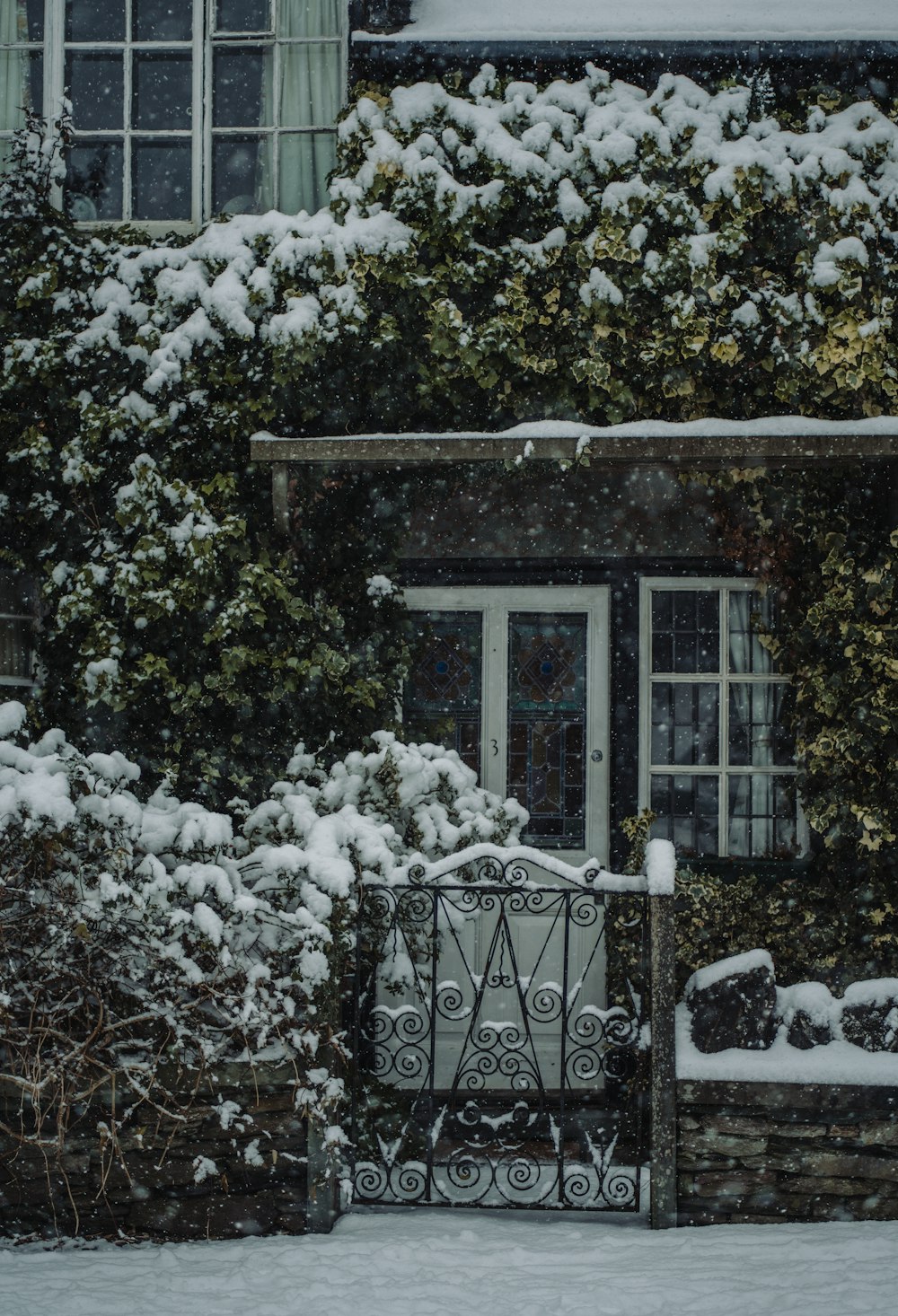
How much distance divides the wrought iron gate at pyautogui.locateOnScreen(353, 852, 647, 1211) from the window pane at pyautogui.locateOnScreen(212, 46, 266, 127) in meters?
4.01

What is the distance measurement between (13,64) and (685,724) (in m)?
4.92

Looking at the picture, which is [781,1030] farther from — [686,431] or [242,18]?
[242,18]

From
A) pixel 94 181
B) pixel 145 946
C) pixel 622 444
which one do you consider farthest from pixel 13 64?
pixel 145 946

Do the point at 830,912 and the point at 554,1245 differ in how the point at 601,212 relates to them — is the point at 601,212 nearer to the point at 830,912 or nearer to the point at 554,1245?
the point at 830,912

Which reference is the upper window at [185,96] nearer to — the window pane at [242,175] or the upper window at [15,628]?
the window pane at [242,175]

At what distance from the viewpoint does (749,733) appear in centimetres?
629

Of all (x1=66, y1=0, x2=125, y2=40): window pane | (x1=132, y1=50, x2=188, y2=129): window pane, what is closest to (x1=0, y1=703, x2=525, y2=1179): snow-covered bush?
(x1=132, y1=50, x2=188, y2=129): window pane

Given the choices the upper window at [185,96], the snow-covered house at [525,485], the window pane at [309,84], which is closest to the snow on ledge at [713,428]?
the snow-covered house at [525,485]

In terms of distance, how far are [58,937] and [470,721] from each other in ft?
8.56

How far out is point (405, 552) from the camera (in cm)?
627

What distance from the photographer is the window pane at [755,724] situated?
6273 mm

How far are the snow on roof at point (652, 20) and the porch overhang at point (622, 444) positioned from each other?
189 cm

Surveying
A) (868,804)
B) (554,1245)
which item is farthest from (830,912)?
(554,1245)

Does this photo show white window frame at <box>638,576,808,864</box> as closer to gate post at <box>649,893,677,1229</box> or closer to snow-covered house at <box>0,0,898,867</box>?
snow-covered house at <box>0,0,898,867</box>
